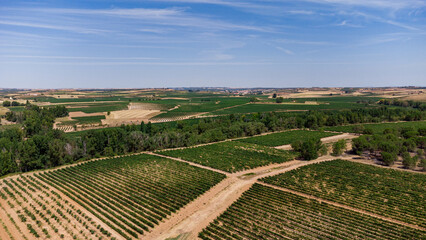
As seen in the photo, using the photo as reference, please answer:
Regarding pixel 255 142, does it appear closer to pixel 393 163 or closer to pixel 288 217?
pixel 393 163

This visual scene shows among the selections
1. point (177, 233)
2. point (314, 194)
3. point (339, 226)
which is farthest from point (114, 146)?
point (339, 226)

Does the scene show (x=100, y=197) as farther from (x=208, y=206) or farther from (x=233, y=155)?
(x=233, y=155)

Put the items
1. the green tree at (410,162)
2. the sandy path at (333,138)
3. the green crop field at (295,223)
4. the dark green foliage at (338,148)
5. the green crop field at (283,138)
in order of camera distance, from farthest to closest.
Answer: the green crop field at (283,138)
the sandy path at (333,138)
the dark green foliage at (338,148)
the green tree at (410,162)
the green crop field at (295,223)

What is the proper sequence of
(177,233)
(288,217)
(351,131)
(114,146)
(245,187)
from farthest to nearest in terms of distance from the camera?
(351,131), (114,146), (245,187), (288,217), (177,233)

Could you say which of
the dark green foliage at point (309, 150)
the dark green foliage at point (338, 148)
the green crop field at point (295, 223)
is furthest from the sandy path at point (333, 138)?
the green crop field at point (295, 223)

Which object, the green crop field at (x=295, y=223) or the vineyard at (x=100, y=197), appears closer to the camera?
the green crop field at (x=295, y=223)

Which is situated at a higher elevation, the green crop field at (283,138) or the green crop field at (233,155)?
the green crop field at (283,138)

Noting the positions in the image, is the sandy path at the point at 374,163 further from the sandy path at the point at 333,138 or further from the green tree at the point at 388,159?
the sandy path at the point at 333,138
